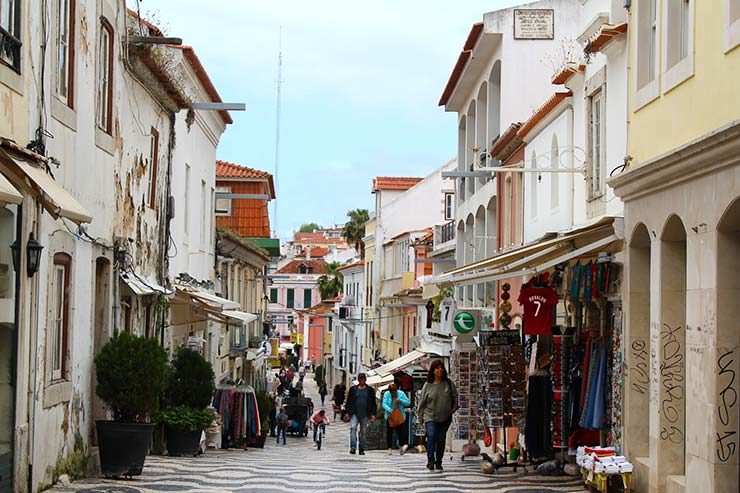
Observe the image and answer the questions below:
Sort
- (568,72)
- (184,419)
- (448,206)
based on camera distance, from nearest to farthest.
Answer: (568,72) → (184,419) → (448,206)

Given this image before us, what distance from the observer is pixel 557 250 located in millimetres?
14984

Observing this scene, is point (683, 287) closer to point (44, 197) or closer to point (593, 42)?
point (593, 42)

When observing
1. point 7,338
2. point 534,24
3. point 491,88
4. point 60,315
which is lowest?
point 7,338

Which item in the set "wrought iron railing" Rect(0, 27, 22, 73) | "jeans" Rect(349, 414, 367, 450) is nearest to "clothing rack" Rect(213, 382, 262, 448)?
"jeans" Rect(349, 414, 367, 450)

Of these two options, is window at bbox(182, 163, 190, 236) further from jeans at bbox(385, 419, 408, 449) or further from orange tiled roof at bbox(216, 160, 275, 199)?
orange tiled roof at bbox(216, 160, 275, 199)

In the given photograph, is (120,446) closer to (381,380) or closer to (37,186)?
(37,186)

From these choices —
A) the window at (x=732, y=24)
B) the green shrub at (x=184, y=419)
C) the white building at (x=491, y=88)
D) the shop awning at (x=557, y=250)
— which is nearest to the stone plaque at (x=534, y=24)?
the white building at (x=491, y=88)

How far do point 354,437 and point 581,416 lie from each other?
8265 millimetres

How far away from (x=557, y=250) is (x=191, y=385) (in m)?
7.67

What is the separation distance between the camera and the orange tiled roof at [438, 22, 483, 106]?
27.9 metres

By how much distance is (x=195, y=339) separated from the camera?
25.1m

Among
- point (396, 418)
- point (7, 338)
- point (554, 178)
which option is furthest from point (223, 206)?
point (7, 338)

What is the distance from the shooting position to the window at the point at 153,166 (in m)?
20.1

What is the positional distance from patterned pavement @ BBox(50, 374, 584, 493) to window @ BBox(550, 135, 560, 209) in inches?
183
